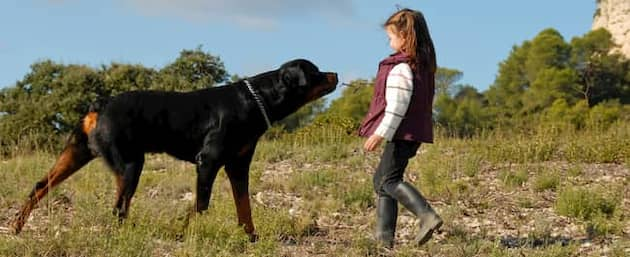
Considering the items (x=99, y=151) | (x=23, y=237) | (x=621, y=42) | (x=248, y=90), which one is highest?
(x=621, y=42)

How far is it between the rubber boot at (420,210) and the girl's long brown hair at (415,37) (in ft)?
2.80

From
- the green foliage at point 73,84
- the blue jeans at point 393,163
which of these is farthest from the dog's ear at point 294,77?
the green foliage at point 73,84

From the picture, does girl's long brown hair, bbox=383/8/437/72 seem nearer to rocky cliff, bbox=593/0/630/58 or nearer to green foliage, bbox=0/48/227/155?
green foliage, bbox=0/48/227/155

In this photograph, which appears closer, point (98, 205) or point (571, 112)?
point (98, 205)

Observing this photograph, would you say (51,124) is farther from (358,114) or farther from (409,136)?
(409,136)

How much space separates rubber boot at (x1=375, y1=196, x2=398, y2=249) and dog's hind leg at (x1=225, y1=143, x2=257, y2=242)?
3.14 ft

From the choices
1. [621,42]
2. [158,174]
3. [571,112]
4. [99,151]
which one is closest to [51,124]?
[571,112]

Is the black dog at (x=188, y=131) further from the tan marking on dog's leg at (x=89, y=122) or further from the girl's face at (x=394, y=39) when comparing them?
the girl's face at (x=394, y=39)

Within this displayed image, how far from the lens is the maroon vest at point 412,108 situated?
6.17 m

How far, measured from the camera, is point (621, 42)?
66.2 meters

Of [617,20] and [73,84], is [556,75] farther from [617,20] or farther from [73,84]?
[73,84]

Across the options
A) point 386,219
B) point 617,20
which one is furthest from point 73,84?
point 617,20

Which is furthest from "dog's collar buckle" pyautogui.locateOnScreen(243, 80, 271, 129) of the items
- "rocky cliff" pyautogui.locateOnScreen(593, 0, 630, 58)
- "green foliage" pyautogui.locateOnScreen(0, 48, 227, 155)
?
"rocky cliff" pyautogui.locateOnScreen(593, 0, 630, 58)

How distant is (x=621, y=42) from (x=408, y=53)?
2521 inches
